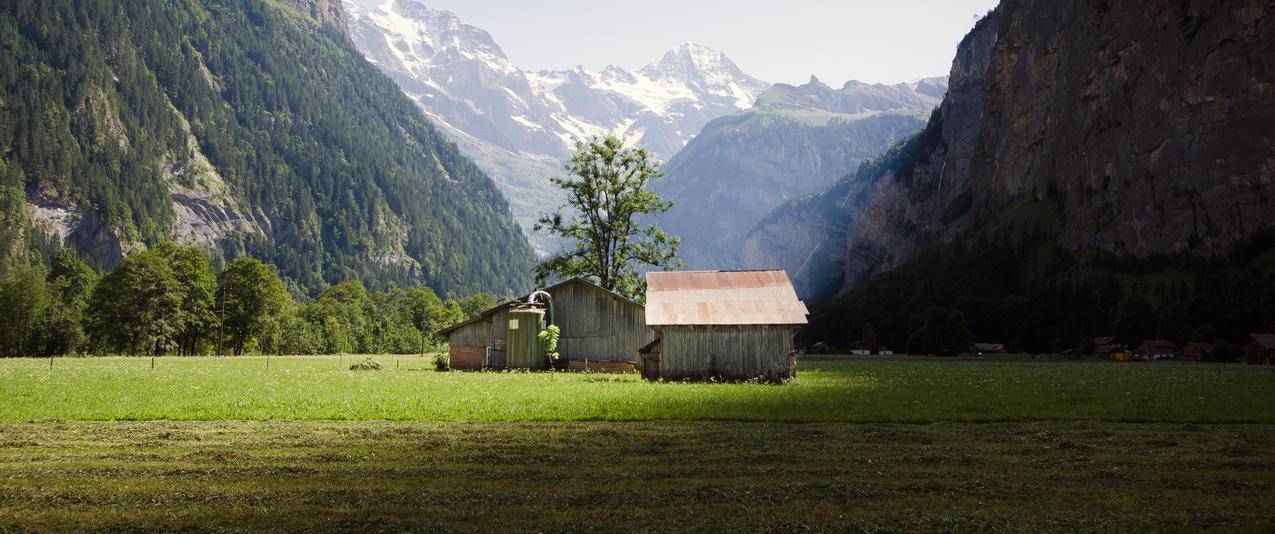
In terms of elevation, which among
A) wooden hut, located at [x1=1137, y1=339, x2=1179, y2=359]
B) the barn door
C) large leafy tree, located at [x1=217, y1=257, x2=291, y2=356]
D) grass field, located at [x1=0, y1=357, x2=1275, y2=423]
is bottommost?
grass field, located at [x1=0, y1=357, x2=1275, y2=423]

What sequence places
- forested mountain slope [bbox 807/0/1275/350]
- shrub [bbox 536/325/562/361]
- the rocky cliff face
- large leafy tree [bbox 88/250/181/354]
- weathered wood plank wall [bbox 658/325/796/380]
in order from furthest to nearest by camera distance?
the rocky cliff face
forested mountain slope [bbox 807/0/1275/350]
large leafy tree [bbox 88/250/181/354]
shrub [bbox 536/325/562/361]
weathered wood plank wall [bbox 658/325/796/380]

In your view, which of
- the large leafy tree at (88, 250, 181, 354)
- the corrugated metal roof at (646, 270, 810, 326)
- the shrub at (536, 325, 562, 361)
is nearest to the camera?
the corrugated metal roof at (646, 270, 810, 326)

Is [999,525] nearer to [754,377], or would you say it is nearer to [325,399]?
[325,399]

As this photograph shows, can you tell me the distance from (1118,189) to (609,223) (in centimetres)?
12261

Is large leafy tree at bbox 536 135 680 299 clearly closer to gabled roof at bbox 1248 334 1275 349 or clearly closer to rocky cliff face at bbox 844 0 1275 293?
gabled roof at bbox 1248 334 1275 349

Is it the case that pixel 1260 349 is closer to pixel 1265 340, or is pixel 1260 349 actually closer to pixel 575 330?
pixel 1265 340

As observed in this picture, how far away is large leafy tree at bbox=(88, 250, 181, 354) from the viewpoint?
8744cm

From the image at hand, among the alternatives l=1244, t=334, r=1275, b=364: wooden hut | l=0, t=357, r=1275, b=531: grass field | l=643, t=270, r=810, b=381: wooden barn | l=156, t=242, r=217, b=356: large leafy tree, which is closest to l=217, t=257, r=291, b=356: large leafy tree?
l=156, t=242, r=217, b=356: large leafy tree

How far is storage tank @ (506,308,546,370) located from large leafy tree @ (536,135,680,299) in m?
10.6

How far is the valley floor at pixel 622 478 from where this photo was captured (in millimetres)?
10680

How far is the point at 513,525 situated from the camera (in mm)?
10320

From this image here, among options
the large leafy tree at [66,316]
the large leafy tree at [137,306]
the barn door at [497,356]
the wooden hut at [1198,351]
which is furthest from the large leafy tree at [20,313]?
the wooden hut at [1198,351]

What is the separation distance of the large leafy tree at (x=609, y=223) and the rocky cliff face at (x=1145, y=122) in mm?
109129

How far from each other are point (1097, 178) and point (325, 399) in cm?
16166
